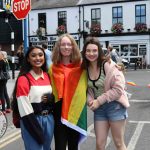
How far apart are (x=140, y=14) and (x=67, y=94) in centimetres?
3300

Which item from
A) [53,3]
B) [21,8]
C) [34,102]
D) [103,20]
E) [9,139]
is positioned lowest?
[9,139]

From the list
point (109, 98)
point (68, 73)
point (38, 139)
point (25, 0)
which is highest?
point (25, 0)

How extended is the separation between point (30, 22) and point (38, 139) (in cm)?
3780

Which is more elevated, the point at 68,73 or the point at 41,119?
the point at 68,73

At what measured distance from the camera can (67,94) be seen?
4156 millimetres

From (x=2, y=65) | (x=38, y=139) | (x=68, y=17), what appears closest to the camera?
(x=38, y=139)

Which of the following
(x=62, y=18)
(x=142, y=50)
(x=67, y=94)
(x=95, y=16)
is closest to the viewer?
(x=67, y=94)

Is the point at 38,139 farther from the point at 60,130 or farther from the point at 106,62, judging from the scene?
the point at 106,62

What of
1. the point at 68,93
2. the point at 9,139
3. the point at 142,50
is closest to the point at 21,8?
the point at 9,139

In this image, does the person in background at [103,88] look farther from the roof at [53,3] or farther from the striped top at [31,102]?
the roof at [53,3]

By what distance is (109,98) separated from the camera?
432 centimetres

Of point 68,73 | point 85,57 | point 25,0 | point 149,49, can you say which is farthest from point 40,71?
point 149,49

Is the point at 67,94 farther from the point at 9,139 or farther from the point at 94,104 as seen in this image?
the point at 9,139

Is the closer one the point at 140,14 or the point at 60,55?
the point at 60,55
